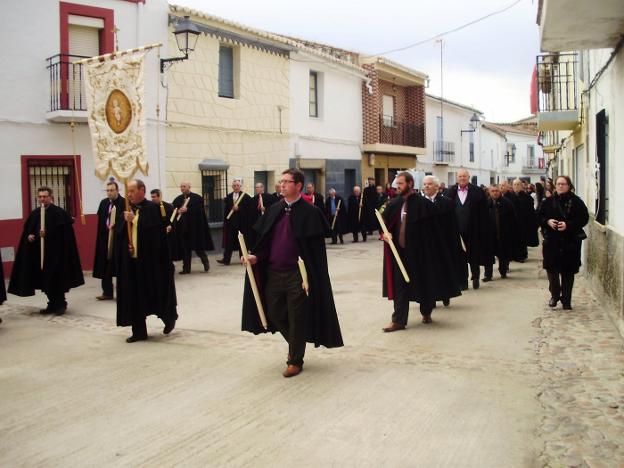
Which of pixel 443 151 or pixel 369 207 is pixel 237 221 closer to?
pixel 369 207

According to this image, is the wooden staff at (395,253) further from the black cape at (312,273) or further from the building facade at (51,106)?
the building facade at (51,106)

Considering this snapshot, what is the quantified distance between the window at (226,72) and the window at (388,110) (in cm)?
1052

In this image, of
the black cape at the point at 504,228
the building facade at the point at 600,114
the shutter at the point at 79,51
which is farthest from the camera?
the shutter at the point at 79,51

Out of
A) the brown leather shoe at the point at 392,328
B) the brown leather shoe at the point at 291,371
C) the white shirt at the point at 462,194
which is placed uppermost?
the white shirt at the point at 462,194

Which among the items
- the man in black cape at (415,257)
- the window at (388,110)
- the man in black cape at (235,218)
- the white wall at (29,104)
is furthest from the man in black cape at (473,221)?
the window at (388,110)

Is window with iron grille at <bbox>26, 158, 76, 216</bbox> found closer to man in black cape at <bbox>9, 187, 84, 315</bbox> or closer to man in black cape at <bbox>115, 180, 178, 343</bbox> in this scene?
man in black cape at <bbox>9, 187, 84, 315</bbox>

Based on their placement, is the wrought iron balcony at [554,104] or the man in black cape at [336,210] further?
the man in black cape at [336,210]

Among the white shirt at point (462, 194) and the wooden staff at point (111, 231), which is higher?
the white shirt at point (462, 194)

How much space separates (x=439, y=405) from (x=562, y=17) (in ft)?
13.7

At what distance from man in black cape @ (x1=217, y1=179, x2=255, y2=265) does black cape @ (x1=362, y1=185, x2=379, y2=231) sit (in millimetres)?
7117

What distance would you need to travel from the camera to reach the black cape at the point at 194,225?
47.5 feet

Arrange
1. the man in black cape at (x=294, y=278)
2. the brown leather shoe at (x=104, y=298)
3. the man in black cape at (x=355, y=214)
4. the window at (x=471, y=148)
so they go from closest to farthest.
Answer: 1. the man in black cape at (x=294, y=278)
2. the brown leather shoe at (x=104, y=298)
3. the man in black cape at (x=355, y=214)
4. the window at (x=471, y=148)

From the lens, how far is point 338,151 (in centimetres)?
2419

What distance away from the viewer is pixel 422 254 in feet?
27.1
